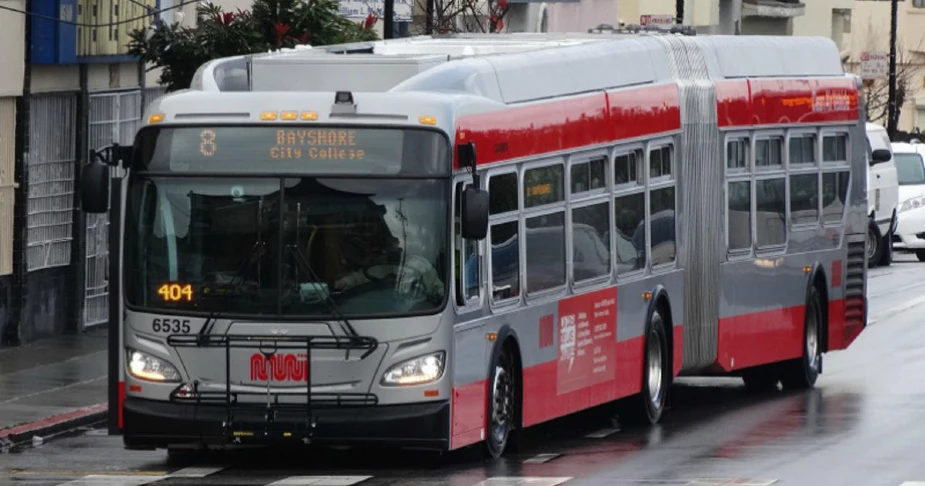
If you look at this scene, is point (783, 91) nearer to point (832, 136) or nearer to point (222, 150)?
point (832, 136)

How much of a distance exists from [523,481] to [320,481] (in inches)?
52.2

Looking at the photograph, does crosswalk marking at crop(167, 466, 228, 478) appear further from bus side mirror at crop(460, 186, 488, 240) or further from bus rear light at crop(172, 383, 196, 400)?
bus side mirror at crop(460, 186, 488, 240)

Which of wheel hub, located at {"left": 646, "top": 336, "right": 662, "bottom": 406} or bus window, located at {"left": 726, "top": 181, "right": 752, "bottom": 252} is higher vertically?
bus window, located at {"left": 726, "top": 181, "right": 752, "bottom": 252}

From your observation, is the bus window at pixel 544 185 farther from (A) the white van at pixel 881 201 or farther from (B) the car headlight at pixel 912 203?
(B) the car headlight at pixel 912 203

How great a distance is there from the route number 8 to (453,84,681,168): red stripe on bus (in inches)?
63.0

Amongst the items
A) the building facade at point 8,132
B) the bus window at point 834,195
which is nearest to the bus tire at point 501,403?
the bus window at point 834,195

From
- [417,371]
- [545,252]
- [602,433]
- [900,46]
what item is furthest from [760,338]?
[900,46]

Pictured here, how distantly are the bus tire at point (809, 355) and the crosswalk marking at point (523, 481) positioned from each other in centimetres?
822

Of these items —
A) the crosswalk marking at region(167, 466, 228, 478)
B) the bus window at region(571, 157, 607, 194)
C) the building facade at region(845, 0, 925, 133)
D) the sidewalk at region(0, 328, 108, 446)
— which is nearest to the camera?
the crosswalk marking at region(167, 466, 228, 478)

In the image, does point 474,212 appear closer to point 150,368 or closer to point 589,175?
point 150,368

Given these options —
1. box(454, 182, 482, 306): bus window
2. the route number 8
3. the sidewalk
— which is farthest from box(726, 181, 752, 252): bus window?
the route number 8

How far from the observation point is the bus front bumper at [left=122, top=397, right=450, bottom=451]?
15.1 metres

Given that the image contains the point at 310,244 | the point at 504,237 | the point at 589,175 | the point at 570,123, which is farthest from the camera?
the point at 589,175

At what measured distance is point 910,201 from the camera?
43219mm
